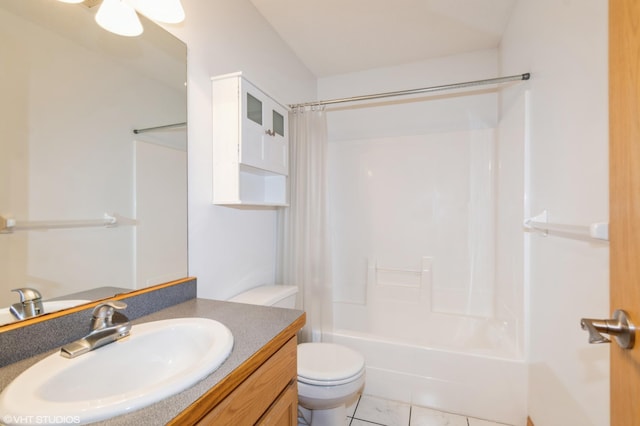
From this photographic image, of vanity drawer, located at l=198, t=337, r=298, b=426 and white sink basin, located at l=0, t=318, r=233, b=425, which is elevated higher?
white sink basin, located at l=0, t=318, r=233, b=425

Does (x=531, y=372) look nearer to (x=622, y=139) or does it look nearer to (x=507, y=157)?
(x=507, y=157)

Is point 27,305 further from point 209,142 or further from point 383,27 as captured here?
point 383,27

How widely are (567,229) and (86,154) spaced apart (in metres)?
1.71

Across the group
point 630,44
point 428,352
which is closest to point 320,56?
point 630,44

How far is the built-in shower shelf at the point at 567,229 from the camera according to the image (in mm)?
681

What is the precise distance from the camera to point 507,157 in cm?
196

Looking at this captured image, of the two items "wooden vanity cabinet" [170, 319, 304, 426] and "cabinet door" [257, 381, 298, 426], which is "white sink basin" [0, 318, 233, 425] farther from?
"cabinet door" [257, 381, 298, 426]

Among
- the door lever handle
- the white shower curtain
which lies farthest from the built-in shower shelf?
the white shower curtain

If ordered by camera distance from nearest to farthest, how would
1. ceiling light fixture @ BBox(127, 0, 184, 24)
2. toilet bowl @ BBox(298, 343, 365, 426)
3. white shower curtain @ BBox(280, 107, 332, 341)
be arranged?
ceiling light fixture @ BBox(127, 0, 184, 24) → toilet bowl @ BBox(298, 343, 365, 426) → white shower curtain @ BBox(280, 107, 332, 341)

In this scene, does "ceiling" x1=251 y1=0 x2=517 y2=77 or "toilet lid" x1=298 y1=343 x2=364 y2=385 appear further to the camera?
"ceiling" x1=251 y1=0 x2=517 y2=77

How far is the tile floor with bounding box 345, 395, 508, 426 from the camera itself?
1.61 metres

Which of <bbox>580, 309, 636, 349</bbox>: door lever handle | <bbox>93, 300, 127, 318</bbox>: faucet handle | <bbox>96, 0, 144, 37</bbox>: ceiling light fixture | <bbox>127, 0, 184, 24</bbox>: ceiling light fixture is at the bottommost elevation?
<bbox>93, 300, 127, 318</bbox>: faucet handle

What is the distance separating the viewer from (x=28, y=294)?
0.75 metres

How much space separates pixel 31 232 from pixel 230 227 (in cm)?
89
